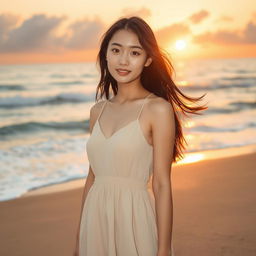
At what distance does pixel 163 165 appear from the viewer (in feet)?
7.86


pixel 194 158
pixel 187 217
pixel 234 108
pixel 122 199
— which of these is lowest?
pixel 234 108

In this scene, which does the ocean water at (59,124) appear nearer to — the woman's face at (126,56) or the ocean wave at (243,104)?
the ocean wave at (243,104)

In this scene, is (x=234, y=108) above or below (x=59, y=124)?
below

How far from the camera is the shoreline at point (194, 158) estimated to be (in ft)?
23.3

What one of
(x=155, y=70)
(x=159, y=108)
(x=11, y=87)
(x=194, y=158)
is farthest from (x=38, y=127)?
(x=159, y=108)

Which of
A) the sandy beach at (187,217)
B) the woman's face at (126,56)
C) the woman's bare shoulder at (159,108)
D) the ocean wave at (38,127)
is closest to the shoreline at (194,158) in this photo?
the sandy beach at (187,217)

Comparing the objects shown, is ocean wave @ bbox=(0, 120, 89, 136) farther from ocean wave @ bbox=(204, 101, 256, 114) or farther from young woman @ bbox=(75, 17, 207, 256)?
young woman @ bbox=(75, 17, 207, 256)

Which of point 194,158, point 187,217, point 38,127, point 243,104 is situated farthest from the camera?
point 243,104

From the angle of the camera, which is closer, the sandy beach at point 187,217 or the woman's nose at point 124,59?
the woman's nose at point 124,59

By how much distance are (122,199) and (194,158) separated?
680 centimetres

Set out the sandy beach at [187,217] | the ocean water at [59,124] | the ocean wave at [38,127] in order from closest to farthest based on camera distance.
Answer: the sandy beach at [187,217] < the ocean water at [59,124] < the ocean wave at [38,127]

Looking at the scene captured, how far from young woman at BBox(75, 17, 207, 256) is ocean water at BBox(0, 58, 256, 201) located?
0.32 meters

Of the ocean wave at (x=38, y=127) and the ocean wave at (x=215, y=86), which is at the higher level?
the ocean wave at (x=38, y=127)

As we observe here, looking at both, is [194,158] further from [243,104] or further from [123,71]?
[243,104]
